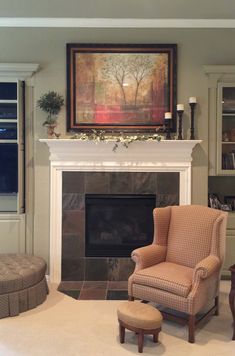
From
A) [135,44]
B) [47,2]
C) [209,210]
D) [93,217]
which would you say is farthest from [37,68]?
[209,210]

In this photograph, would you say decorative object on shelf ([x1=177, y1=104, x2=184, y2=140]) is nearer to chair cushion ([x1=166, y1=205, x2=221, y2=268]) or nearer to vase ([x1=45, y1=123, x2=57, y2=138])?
chair cushion ([x1=166, y1=205, x2=221, y2=268])

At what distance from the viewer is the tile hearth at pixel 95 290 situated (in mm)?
3861

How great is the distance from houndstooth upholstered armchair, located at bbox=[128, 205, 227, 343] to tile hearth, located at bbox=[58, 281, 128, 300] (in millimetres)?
670

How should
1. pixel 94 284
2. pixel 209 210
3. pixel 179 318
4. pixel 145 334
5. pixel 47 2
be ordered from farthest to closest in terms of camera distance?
pixel 94 284
pixel 47 2
pixel 209 210
pixel 179 318
pixel 145 334

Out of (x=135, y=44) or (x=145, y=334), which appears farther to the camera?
(x=135, y=44)

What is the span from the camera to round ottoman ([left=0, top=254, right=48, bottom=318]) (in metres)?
3.31

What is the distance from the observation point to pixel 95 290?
4.06 meters

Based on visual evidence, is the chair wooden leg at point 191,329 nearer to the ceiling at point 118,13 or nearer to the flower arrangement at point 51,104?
the flower arrangement at point 51,104

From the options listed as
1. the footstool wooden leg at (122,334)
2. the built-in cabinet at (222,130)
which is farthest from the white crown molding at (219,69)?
the footstool wooden leg at (122,334)

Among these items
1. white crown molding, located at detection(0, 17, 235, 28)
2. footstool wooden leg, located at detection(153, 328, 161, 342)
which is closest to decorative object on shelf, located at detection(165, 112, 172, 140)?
white crown molding, located at detection(0, 17, 235, 28)

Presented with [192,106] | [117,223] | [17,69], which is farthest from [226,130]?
[17,69]

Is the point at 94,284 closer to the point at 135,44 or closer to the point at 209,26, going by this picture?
the point at 135,44

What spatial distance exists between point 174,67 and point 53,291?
2.91m

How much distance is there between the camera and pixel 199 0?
3.74m
